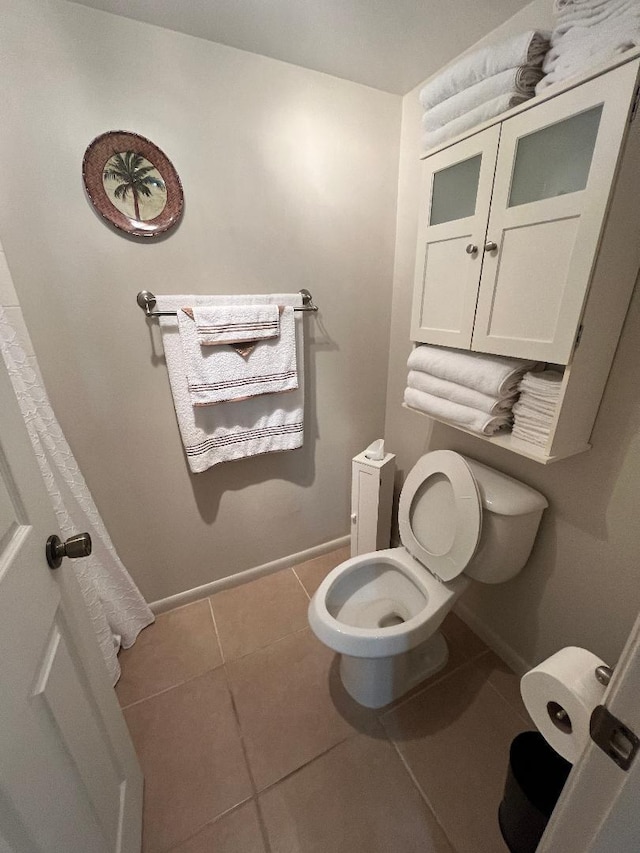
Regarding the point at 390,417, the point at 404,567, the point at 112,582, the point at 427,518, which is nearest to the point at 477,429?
the point at 427,518

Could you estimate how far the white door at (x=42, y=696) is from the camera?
1.59 feet

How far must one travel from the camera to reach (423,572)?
4.02 feet

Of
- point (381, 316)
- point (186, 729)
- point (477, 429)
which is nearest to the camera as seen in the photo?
point (477, 429)

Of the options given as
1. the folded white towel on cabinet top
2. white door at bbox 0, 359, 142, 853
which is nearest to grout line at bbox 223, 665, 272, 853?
white door at bbox 0, 359, 142, 853

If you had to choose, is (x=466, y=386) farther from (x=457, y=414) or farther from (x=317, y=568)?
(x=317, y=568)

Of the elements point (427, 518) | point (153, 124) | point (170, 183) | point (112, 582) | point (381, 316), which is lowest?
point (112, 582)

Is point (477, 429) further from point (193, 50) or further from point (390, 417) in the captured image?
point (193, 50)

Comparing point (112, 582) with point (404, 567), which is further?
point (112, 582)

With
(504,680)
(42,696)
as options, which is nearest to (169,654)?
(42,696)

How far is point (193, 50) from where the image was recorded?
3.41 feet

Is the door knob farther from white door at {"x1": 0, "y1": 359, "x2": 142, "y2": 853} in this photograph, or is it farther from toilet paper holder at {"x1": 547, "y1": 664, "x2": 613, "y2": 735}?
toilet paper holder at {"x1": 547, "y1": 664, "x2": 613, "y2": 735}

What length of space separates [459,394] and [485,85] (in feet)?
2.56

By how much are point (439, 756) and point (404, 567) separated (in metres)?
0.55

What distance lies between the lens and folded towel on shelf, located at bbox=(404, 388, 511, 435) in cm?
99
